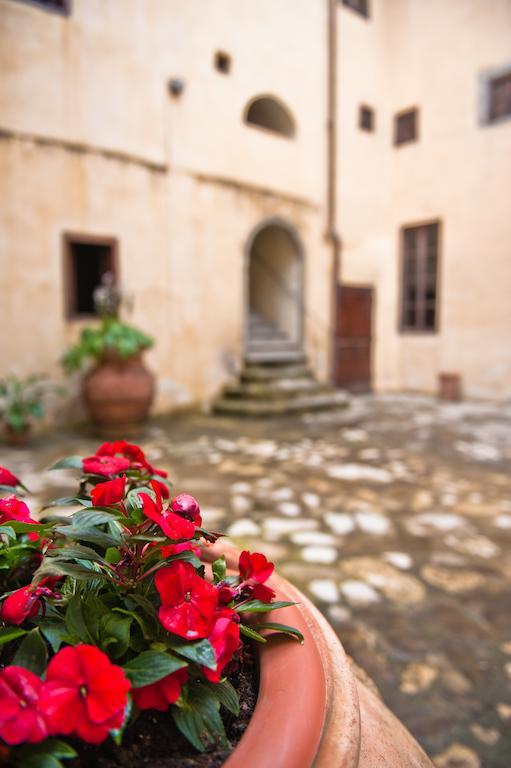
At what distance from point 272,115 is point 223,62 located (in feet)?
4.53

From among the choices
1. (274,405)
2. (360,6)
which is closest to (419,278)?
(274,405)

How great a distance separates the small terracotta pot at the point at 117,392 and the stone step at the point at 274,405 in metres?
1.62

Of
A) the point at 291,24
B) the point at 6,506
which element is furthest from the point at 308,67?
the point at 6,506

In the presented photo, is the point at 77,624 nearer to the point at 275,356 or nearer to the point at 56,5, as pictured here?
the point at 56,5

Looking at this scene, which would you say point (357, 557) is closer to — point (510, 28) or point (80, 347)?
point (80, 347)

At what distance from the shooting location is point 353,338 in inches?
358

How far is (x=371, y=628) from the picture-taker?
77.6 inches

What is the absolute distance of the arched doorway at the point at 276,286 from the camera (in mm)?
8328

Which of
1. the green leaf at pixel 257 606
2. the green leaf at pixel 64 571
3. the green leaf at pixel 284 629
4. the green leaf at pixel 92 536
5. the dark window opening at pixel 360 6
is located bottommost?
the green leaf at pixel 284 629

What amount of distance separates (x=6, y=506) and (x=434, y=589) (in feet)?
6.60

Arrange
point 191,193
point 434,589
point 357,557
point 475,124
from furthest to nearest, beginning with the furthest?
point 475,124 < point 191,193 < point 357,557 < point 434,589

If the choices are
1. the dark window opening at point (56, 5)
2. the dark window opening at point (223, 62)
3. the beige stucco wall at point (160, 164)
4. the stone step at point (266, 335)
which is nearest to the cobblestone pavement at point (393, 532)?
the beige stucco wall at point (160, 164)

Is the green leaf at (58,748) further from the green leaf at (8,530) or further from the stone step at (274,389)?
the stone step at (274,389)

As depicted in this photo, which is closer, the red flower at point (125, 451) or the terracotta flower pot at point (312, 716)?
the terracotta flower pot at point (312, 716)
